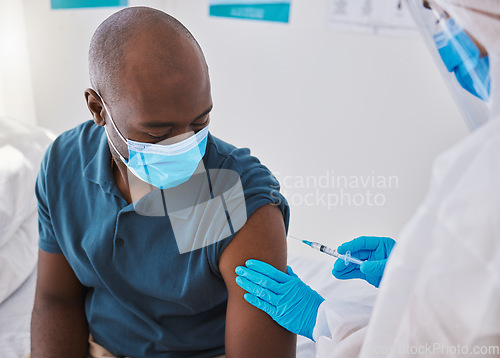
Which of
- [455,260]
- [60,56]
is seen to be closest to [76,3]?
[60,56]

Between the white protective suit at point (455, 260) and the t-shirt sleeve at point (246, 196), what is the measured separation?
1.44ft

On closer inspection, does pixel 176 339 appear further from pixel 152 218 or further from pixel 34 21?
pixel 34 21

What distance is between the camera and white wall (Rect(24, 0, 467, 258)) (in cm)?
233

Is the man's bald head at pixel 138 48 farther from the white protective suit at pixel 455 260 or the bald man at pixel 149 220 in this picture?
the white protective suit at pixel 455 260

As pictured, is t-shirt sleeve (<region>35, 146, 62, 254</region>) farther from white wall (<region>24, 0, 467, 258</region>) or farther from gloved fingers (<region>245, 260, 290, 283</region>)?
white wall (<region>24, 0, 467, 258</region>)

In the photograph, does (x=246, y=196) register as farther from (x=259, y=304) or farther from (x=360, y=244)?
(x=360, y=244)

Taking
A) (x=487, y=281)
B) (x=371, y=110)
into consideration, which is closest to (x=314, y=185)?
(x=371, y=110)

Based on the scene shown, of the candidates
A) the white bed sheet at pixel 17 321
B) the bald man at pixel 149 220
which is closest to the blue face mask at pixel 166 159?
the bald man at pixel 149 220

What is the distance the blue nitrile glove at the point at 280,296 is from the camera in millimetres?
969

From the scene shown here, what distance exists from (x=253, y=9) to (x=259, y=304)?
1.91 meters

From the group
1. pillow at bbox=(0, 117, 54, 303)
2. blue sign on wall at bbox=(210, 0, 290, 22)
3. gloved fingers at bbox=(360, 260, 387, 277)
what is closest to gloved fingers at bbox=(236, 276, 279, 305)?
gloved fingers at bbox=(360, 260, 387, 277)

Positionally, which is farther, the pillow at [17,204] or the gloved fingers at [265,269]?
the pillow at [17,204]

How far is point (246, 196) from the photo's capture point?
0.99 meters

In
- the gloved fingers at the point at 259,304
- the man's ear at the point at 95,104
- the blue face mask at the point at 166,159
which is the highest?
the man's ear at the point at 95,104
